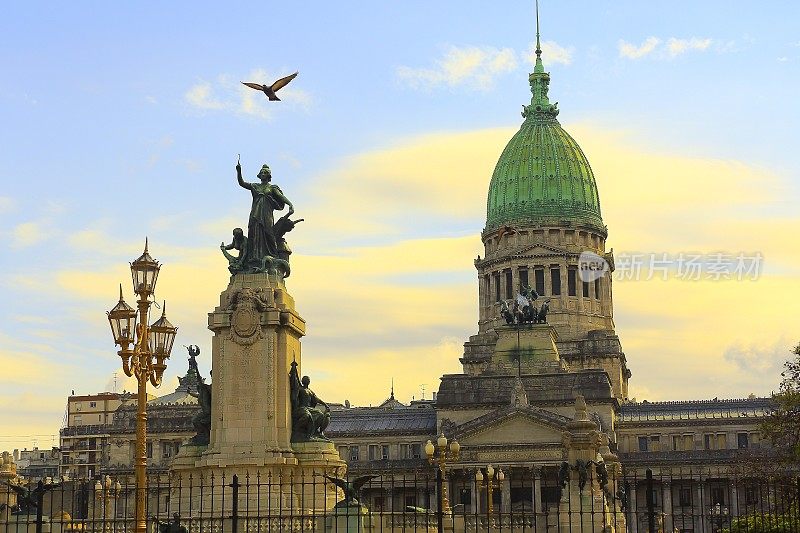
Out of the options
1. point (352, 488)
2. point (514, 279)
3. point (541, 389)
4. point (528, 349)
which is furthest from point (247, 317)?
point (514, 279)

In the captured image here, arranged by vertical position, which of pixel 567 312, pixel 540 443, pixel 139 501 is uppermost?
pixel 567 312

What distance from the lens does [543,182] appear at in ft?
484

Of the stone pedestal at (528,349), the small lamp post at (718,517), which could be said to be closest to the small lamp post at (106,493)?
the small lamp post at (718,517)

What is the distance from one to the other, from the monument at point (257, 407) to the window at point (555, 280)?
3721 inches

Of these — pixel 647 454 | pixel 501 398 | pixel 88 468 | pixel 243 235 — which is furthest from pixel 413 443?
pixel 243 235

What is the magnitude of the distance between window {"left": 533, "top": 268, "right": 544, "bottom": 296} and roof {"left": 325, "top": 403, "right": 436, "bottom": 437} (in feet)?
59.3

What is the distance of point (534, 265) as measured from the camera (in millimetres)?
146375

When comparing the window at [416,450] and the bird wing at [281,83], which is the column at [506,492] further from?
the bird wing at [281,83]

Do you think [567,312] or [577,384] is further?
[567,312]

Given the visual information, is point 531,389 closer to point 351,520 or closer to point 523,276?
point 523,276

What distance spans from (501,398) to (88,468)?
214 feet

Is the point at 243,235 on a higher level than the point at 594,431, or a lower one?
higher

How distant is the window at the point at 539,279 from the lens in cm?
14575

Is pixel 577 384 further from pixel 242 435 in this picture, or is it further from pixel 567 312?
pixel 242 435
